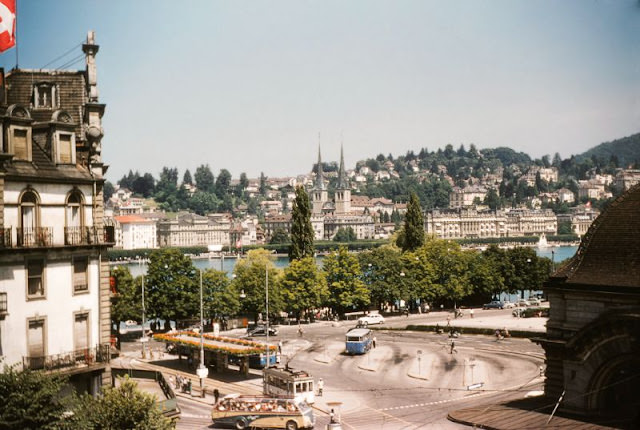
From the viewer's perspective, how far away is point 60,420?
23.3 m

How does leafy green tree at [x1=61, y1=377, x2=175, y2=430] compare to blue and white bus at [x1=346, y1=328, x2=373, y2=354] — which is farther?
blue and white bus at [x1=346, y1=328, x2=373, y2=354]

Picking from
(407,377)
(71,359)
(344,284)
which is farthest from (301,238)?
(71,359)

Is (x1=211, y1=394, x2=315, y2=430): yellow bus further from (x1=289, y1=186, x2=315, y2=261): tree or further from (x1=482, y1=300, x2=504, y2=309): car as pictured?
(x1=289, y1=186, x2=315, y2=261): tree

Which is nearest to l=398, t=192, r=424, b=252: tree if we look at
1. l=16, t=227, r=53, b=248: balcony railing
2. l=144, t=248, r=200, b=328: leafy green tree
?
l=144, t=248, r=200, b=328: leafy green tree

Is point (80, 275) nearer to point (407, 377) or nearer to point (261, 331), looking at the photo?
point (407, 377)

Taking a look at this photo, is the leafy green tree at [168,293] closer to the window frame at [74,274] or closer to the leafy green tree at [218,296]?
the leafy green tree at [218,296]

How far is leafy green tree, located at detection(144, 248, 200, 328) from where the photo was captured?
3039 inches

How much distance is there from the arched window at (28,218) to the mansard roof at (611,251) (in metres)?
20.2

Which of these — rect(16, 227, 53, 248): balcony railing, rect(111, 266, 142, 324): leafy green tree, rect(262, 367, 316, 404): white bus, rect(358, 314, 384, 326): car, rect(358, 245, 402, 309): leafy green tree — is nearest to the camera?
rect(16, 227, 53, 248): balcony railing

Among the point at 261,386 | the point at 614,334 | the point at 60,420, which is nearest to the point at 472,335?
the point at 261,386

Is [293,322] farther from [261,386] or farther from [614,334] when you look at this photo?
[614,334]

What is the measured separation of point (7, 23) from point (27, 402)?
12581mm

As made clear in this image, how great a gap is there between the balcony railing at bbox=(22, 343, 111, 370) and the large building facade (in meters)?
0.03

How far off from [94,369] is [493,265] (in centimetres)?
8118
